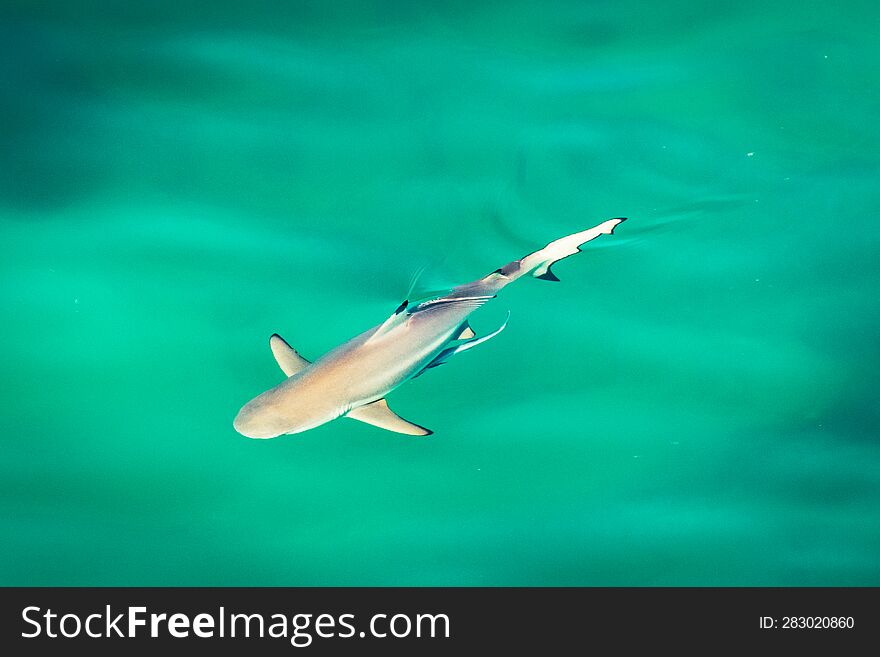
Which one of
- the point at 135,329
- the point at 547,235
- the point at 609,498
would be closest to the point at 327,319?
the point at 135,329

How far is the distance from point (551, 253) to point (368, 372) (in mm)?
1131

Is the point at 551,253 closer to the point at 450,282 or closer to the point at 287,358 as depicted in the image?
the point at 450,282

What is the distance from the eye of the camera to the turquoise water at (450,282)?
3.80 metres

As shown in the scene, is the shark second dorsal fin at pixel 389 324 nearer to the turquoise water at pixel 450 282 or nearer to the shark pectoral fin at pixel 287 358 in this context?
the shark pectoral fin at pixel 287 358

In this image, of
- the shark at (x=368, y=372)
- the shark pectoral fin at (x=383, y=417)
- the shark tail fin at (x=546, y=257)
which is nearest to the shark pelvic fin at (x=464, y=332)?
the shark at (x=368, y=372)

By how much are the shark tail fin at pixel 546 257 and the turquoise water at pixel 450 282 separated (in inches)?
17.1

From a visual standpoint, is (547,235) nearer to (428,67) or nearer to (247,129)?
(428,67)

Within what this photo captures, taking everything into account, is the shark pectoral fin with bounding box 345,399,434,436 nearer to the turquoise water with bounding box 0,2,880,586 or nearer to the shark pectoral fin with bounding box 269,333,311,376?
the shark pectoral fin with bounding box 269,333,311,376

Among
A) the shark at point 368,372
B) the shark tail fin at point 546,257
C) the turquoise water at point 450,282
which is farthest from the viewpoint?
the turquoise water at point 450,282

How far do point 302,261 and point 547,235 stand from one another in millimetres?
1408

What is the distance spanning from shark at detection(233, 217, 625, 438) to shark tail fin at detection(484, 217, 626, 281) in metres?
0.18

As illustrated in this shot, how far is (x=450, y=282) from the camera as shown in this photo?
13.1ft

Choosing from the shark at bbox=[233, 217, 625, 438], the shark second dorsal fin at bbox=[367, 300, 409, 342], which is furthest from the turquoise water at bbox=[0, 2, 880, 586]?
the shark second dorsal fin at bbox=[367, 300, 409, 342]

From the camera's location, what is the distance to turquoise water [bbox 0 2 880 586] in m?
3.80
